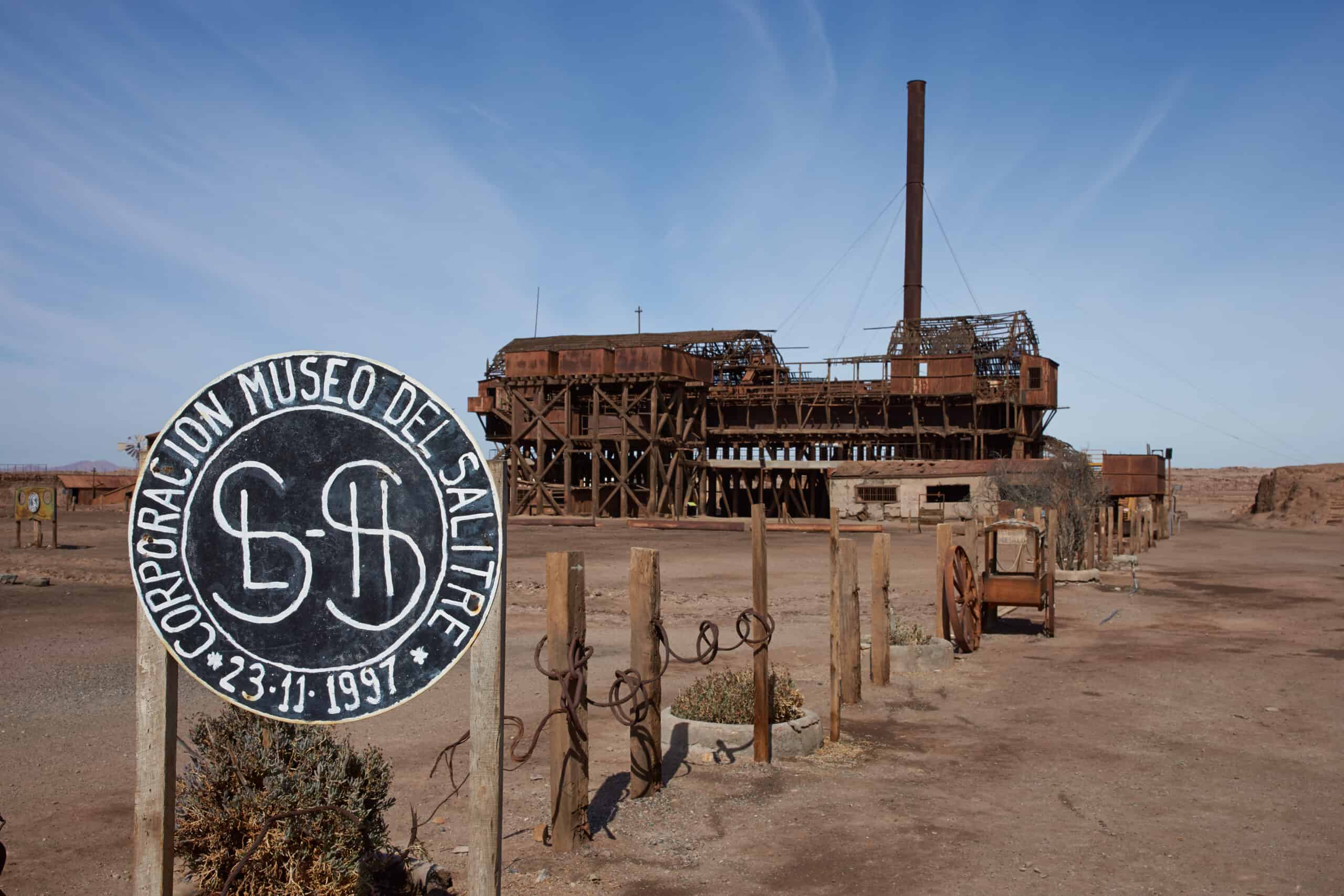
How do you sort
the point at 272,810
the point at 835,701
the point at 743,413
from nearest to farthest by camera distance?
the point at 272,810, the point at 835,701, the point at 743,413

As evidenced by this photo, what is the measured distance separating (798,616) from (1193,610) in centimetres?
717

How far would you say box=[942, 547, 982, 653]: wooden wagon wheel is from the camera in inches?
485

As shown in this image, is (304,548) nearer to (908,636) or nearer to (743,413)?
(908,636)

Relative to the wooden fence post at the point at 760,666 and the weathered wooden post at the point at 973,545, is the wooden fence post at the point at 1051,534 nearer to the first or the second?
the weathered wooden post at the point at 973,545

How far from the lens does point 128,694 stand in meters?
9.71

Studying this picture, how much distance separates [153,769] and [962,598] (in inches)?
421

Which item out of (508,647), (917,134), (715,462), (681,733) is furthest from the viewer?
(917,134)

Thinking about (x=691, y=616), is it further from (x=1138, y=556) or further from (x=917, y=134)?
(x=917, y=134)

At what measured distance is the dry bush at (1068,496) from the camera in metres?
23.8

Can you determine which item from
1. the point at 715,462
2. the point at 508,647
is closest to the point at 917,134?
the point at 715,462

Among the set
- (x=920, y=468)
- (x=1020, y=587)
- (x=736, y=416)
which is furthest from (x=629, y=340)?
(x=1020, y=587)

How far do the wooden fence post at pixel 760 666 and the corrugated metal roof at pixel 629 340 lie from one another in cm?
4609

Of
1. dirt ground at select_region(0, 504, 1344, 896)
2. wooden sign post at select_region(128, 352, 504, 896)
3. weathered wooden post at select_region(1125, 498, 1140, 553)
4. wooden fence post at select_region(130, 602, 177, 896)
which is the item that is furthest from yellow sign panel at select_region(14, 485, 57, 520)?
weathered wooden post at select_region(1125, 498, 1140, 553)

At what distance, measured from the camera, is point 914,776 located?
24.0 ft
